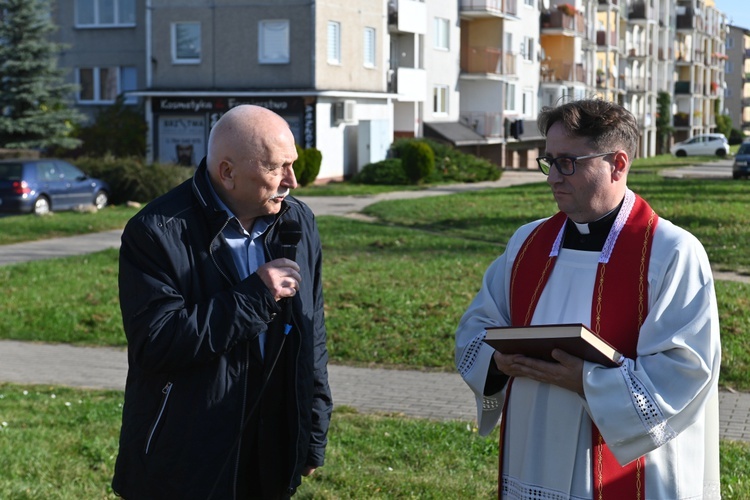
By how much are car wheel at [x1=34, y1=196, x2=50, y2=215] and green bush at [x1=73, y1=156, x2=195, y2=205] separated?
2.86 meters

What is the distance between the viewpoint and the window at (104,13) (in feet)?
136

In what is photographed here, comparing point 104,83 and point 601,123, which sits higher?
point 104,83

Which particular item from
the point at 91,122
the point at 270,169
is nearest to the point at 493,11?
the point at 91,122

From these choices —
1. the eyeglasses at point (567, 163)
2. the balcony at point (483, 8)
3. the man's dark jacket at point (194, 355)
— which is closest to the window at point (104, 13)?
the balcony at point (483, 8)

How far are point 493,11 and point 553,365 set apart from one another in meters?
49.5

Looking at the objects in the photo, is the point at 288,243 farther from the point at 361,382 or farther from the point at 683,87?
the point at 683,87

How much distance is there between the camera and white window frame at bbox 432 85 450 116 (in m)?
48.7

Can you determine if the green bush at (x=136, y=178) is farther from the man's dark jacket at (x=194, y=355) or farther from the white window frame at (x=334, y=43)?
the man's dark jacket at (x=194, y=355)

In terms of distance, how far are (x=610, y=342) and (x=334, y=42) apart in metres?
36.1

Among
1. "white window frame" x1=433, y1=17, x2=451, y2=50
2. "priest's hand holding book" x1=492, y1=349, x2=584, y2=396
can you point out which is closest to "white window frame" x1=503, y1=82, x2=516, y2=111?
"white window frame" x1=433, y1=17, x2=451, y2=50

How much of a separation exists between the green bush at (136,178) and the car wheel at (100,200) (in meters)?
Answer: 0.56

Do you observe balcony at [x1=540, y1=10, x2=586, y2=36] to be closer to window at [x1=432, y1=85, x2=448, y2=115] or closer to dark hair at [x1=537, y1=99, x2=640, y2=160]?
window at [x1=432, y1=85, x2=448, y2=115]

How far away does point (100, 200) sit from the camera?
28062mm

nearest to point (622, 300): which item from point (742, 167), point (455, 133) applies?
point (742, 167)
